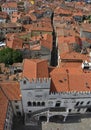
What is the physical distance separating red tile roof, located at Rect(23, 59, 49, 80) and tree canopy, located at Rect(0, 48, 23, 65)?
18.4 m

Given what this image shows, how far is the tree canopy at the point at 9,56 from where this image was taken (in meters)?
74.7

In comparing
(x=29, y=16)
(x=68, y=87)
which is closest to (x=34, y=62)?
(x=68, y=87)

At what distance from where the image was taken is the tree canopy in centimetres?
7469

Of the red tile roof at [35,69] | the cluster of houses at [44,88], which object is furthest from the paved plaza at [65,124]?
the red tile roof at [35,69]

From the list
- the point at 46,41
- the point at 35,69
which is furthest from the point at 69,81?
the point at 46,41

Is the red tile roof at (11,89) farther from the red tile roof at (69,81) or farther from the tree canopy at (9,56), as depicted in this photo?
the tree canopy at (9,56)

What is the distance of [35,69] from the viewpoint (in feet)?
179

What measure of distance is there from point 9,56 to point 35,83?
2708 centimetres

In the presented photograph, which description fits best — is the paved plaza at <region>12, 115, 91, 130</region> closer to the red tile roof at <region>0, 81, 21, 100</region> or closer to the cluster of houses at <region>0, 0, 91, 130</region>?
the cluster of houses at <region>0, 0, 91, 130</region>

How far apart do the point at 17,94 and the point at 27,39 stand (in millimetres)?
42864

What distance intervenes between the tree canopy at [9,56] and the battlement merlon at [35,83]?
991 inches

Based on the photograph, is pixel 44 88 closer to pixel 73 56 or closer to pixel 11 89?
pixel 11 89

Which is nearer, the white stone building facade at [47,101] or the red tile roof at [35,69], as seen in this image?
the white stone building facade at [47,101]

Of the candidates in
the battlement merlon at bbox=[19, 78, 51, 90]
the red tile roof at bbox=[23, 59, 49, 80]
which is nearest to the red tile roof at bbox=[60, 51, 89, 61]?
the red tile roof at bbox=[23, 59, 49, 80]
